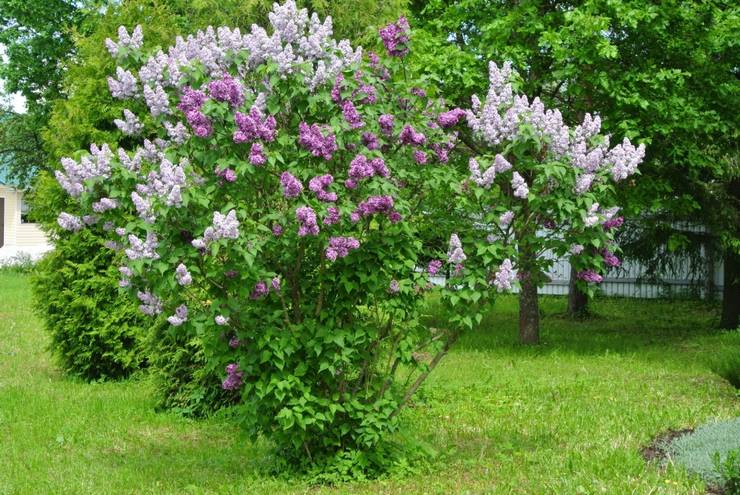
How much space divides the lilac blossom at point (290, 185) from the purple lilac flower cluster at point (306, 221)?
109mm

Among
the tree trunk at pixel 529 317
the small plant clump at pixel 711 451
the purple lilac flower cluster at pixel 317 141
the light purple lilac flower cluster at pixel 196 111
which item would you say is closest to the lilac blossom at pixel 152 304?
the light purple lilac flower cluster at pixel 196 111

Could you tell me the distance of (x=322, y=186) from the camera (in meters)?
5.18

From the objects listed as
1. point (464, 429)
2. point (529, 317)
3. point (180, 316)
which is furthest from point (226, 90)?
point (529, 317)

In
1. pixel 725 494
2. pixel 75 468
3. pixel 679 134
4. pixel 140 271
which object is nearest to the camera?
pixel 140 271

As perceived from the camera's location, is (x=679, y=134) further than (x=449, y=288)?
Yes

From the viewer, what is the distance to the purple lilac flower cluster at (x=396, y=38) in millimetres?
5734

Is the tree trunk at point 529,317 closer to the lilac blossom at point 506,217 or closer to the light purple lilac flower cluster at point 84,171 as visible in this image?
the lilac blossom at point 506,217

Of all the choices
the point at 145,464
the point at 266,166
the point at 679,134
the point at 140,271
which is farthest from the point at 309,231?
the point at 679,134

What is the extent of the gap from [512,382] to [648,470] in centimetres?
387

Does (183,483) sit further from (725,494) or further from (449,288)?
(725,494)

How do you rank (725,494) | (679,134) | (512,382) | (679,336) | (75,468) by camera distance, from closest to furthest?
(725,494) < (75,468) < (512,382) < (679,134) < (679,336)

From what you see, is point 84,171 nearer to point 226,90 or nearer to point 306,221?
point 226,90

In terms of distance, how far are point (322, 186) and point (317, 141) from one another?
26cm

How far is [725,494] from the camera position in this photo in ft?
17.5
